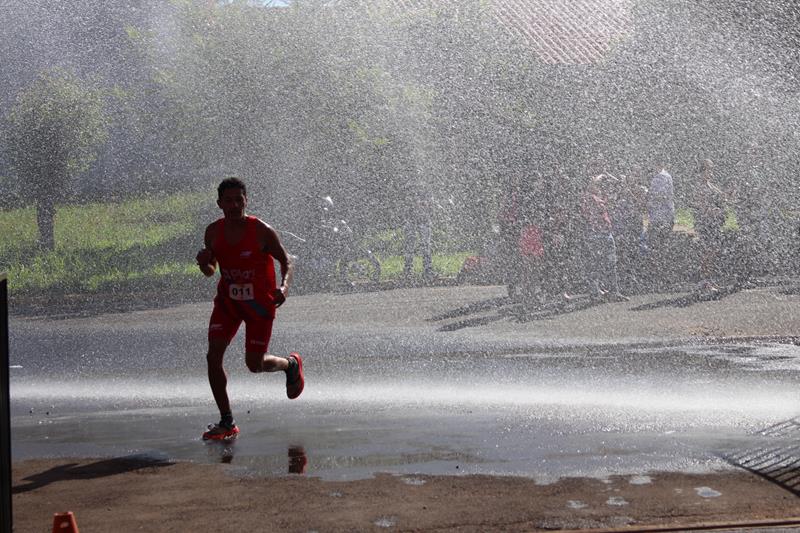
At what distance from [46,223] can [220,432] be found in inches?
751

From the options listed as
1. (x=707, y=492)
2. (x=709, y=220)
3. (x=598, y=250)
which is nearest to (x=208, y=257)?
(x=707, y=492)

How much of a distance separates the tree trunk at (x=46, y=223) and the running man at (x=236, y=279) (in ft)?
58.1

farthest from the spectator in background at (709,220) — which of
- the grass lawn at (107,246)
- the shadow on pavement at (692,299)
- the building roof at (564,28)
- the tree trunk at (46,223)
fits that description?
the tree trunk at (46,223)

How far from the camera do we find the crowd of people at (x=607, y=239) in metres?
16.0

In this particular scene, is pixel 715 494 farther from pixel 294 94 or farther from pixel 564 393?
pixel 294 94

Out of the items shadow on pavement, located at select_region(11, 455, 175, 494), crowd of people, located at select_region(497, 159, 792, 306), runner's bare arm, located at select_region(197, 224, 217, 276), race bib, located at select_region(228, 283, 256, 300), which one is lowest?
shadow on pavement, located at select_region(11, 455, 175, 494)

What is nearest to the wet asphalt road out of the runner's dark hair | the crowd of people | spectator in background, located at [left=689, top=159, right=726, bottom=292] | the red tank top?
the red tank top

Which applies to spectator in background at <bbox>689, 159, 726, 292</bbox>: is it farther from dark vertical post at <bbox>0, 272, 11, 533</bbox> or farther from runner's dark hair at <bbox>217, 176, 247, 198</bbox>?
dark vertical post at <bbox>0, 272, 11, 533</bbox>

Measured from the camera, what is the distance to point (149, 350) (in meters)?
12.8

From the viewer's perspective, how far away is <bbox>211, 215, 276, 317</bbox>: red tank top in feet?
24.8

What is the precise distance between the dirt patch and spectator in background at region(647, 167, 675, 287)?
11644mm

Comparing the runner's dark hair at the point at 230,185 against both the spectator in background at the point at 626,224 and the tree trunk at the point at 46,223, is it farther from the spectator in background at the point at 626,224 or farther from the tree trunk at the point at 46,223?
Result: the tree trunk at the point at 46,223

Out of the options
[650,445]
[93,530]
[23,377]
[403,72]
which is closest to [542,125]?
[403,72]

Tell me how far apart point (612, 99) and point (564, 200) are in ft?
36.5
